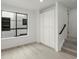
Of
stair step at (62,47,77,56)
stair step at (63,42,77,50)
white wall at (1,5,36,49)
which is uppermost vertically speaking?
white wall at (1,5,36,49)

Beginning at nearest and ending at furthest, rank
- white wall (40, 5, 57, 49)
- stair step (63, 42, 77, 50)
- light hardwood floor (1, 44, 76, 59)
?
light hardwood floor (1, 44, 76, 59), stair step (63, 42, 77, 50), white wall (40, 5, 57, 49)

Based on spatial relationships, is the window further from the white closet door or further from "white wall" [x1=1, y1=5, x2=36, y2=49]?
the white closet door

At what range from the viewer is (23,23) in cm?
507

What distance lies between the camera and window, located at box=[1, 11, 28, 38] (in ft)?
13.5

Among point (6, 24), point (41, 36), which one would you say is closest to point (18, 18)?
point (6, 24)

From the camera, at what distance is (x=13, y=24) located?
451 centimetres

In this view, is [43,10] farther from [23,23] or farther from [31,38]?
[31,38]

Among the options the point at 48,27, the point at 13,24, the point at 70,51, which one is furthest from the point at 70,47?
the point at 13,24

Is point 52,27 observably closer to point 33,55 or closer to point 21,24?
point 33,55

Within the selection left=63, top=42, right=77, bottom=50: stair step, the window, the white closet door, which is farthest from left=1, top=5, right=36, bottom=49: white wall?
left=63, top=42, right=77, bottom=50: stair step

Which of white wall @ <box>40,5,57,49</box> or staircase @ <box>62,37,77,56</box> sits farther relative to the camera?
white wall @ <box>40,5,57,49</box>

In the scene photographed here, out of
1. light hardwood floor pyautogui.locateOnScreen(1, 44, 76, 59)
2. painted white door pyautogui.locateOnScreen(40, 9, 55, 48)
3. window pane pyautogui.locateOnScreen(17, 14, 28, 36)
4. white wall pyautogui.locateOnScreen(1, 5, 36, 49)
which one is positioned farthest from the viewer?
window pane pyautogui.locateOnScreen(17, 14, 28, 36)

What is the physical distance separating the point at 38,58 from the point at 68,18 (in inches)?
139

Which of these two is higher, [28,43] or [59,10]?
[59,10]
